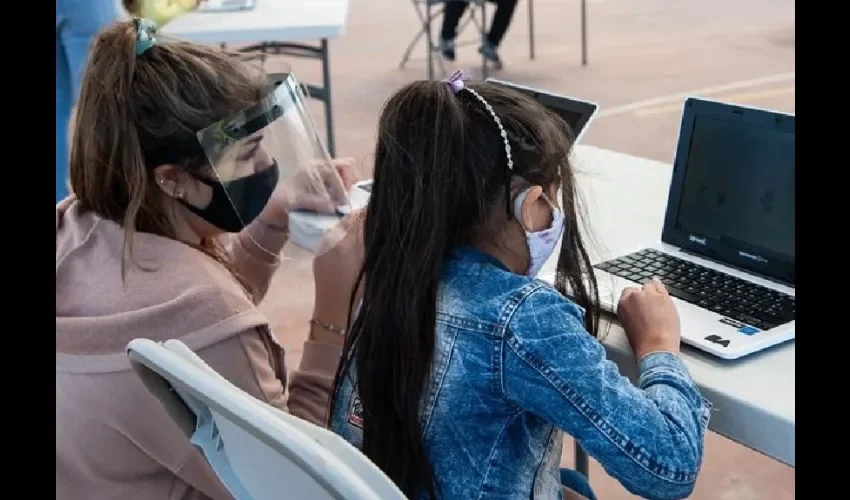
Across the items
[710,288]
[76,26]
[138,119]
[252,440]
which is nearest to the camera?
[252,440]

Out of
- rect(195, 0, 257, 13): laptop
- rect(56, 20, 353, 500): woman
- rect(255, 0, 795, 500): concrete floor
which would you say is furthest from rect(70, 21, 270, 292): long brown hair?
rect(195, 0, 257, 13): laptop

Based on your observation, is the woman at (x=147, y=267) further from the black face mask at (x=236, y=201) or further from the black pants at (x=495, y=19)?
the black pants at (x=495, y=19)

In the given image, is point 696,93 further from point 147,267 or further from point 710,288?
point 147,267

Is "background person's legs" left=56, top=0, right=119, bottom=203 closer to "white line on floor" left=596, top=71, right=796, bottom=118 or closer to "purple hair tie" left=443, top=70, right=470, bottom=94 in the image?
"purple hair tie" left=443, top=70, right=470, bottom=94

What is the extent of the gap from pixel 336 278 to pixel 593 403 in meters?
0.49

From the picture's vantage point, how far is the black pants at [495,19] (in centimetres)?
567

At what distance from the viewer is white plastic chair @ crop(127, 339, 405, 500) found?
2.11 feet

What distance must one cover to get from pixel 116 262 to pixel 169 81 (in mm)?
223

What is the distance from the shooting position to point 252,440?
0.74 m

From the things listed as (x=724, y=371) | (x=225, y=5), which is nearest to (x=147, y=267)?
(x=724, y=371)

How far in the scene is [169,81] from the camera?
3.93ft

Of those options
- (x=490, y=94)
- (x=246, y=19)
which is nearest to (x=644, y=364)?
(x=490, y=94)
